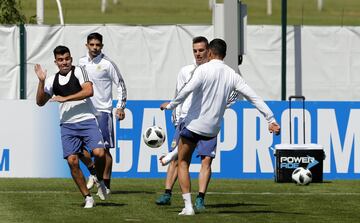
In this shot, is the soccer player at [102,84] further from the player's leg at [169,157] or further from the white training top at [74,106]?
the player's leg at [169,157]

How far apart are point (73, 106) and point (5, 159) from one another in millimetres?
6032

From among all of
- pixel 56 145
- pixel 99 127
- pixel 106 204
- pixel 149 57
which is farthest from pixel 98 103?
pixel 149 57

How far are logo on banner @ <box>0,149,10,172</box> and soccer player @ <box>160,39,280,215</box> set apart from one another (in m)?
7.15

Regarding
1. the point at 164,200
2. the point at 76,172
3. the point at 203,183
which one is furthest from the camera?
the point at 164,200

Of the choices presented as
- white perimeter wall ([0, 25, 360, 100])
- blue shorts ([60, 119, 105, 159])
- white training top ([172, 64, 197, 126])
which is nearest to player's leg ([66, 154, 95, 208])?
blue shorts ([60, 119, 105, 159])

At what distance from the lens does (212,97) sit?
53.8ft

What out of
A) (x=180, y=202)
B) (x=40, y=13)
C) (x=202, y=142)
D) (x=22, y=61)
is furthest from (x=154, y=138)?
(x=40, y=13)

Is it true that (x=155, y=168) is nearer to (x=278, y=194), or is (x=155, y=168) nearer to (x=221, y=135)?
(x=221, y=135)

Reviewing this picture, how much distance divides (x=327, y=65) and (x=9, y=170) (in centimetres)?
823

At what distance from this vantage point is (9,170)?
23109mm

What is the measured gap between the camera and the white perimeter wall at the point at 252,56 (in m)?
28.3

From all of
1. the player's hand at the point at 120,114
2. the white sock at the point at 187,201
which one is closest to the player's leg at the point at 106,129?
the player's hand at the point at 120,114

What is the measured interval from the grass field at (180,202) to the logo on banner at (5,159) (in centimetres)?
60

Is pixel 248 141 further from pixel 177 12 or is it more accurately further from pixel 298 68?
pixel 177 12
